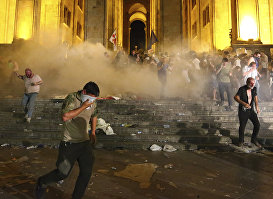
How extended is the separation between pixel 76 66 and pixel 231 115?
451 inches

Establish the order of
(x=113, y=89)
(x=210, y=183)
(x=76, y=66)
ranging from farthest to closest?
1. (x=76, y=66)
2. (x=113, y=89)
3. (x=210, y=183)

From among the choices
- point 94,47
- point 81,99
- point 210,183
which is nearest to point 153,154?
point 210,183

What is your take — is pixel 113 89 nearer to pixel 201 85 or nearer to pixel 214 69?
pixel 201 85

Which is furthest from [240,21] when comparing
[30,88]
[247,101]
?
[30,88]

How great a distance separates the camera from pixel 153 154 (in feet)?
16.6

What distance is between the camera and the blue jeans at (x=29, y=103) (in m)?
6.96

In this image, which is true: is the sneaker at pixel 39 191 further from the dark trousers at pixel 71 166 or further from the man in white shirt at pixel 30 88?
the man in white shirt at pixel 30 88

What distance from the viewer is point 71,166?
238cm

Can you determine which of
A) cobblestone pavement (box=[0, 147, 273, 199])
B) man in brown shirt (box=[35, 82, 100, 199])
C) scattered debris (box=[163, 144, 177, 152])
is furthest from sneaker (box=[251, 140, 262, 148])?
man in brown shirt (box=[35, 82, 100, 199])

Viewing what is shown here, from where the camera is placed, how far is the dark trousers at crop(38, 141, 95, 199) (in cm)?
228

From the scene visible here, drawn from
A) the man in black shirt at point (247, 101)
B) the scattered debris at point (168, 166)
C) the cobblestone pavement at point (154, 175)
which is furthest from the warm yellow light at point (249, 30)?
the scattered debris at point (168, 166)

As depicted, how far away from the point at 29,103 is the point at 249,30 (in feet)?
50.2

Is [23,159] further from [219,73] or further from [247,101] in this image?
[219,73]

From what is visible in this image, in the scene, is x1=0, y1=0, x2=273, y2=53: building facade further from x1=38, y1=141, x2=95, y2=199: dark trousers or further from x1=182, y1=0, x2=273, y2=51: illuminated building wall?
x1=38, y1=141, x2=95, y2=199: dark trousers
